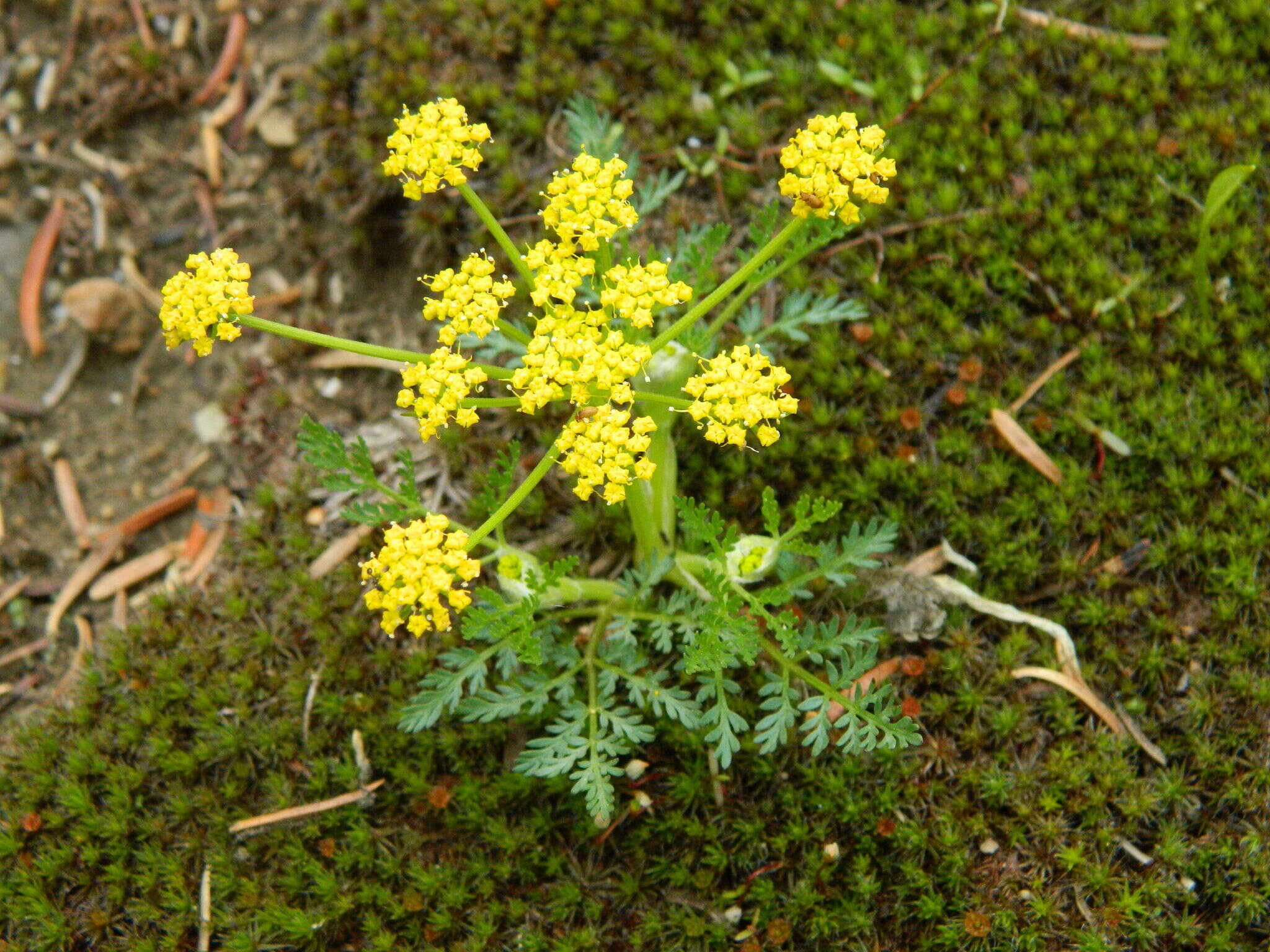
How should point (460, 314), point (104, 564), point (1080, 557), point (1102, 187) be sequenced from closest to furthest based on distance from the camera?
point (460, 314), point (1080, 557), point (1102, 187), point (104, 564)

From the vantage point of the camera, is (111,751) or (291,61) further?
(291,61)

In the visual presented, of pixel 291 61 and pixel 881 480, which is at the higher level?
pixel 291 61

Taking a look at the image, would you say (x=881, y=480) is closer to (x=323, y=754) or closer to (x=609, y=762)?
(x=609, y=762)

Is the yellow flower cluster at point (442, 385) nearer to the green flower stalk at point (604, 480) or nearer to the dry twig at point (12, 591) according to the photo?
the green flower stalk at point (604, 480)

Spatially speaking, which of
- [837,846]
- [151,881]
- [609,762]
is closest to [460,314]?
[609,762]

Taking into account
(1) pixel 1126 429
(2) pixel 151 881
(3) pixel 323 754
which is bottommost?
(2) pixel 151 881

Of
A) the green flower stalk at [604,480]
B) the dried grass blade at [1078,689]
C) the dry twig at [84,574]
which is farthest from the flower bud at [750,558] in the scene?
the dry twig at [84,574]

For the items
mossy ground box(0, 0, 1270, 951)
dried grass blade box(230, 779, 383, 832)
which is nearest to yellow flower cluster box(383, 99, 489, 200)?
mossy ground box(0, 0, 1270, 951)

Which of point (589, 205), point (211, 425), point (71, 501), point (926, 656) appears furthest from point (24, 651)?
point (926, 656)
